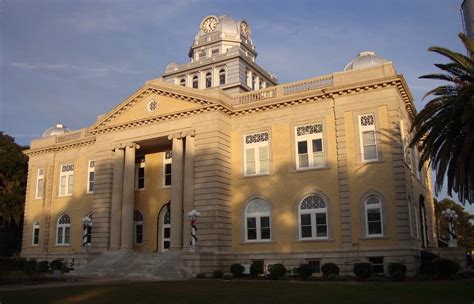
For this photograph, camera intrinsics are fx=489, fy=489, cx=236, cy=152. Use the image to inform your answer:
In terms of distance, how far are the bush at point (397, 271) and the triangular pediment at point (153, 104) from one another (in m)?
16.7

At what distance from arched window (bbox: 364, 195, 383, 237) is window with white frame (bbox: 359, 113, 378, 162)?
2.71 meters

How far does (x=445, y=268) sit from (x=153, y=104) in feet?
79.6

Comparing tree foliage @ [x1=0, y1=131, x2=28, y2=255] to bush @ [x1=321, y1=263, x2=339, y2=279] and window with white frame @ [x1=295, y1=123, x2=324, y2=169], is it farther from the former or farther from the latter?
bush @ [x1=321, y1=263, x2=339, y2=279]

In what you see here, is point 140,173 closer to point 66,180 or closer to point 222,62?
point 66,180

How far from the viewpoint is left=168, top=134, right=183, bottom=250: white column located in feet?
115

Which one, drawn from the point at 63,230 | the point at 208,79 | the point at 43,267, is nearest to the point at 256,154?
the point at 43,267

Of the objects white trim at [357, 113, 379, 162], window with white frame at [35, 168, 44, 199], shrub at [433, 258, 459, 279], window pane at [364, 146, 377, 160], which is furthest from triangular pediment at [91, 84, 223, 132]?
shrub at [433, 258, 459, 279]

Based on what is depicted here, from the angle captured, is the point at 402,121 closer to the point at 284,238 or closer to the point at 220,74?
the point at 284,238

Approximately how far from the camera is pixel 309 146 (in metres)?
34.1

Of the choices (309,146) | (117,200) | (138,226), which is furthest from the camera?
(138,226)

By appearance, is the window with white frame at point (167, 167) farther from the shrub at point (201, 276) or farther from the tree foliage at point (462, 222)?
the tree foliage at point (462, 222)

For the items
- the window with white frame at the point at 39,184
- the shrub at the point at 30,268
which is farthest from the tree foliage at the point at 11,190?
→ the shrub at the point at 30,268

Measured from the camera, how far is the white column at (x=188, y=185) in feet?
113

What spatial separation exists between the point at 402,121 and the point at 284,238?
1122 cm
